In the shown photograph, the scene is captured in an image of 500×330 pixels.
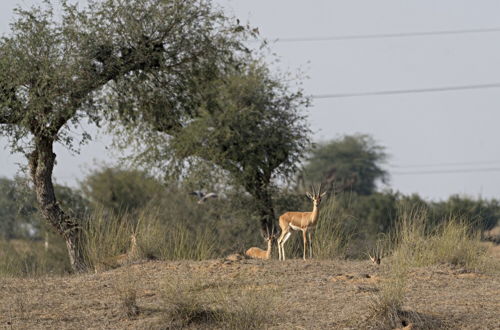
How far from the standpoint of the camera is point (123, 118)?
17.0 meters

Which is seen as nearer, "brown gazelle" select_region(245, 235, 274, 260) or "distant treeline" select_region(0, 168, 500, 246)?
"brown gazelle" select_region(245, 235, 274, 260)

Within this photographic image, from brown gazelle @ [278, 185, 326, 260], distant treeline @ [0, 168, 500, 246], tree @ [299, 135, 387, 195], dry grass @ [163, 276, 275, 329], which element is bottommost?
dry grass @ [163, 276, 275, 329]

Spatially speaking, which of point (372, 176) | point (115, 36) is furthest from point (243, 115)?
point (372, 176)

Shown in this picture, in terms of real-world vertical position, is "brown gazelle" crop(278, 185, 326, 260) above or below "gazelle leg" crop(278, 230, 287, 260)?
above

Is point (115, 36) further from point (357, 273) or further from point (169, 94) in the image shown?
point (357, 273)

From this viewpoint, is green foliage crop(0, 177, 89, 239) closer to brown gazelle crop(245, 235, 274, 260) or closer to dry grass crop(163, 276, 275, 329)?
brown gazelle crop(245, 235, 274, 260)

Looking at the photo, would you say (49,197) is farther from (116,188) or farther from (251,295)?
(116,188)

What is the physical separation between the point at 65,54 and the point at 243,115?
8345 millimetres

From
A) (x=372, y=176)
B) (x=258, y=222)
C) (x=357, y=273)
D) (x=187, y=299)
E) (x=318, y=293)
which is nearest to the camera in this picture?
(x=187, y=299)

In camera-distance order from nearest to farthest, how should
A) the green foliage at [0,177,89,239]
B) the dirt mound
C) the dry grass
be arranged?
the dry grass < the dirt mound < the green foliage at [0,177,89,239]

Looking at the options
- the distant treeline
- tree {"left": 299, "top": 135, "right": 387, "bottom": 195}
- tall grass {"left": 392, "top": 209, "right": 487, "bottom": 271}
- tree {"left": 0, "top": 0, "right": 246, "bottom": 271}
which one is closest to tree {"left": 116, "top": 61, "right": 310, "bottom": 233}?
the distant treeline

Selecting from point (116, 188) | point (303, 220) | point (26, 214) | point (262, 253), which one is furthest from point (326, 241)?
point (116, 188)

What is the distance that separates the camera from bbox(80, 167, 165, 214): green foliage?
34.9 meters

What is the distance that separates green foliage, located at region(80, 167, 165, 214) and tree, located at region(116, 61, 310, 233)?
465 inches
